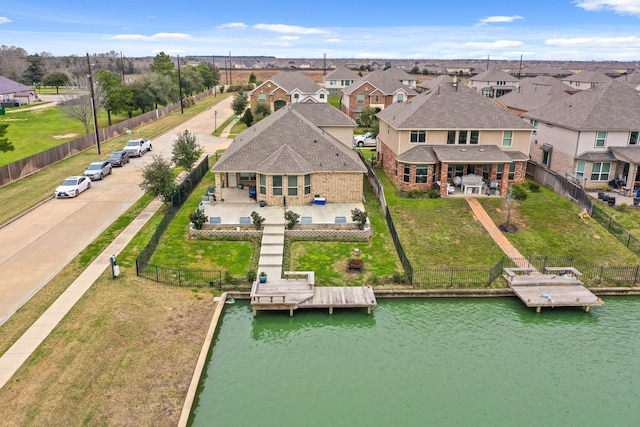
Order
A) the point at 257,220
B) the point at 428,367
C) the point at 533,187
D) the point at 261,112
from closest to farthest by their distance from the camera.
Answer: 1. the point at 428,367
2. the point at 257,220
3. the point at 533,187
4. the point at 261,112

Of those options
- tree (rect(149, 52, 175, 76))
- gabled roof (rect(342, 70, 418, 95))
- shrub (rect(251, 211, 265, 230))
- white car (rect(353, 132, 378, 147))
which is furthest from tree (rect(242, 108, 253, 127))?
tree (rect(149, 52, 175, 76))

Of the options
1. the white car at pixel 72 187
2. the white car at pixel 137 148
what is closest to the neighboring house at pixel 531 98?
the white car at pixel 137 148

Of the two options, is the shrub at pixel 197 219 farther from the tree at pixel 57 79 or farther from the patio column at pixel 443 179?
the tree at pixel 57 79

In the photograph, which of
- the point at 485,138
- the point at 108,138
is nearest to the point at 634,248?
the point at 485,138

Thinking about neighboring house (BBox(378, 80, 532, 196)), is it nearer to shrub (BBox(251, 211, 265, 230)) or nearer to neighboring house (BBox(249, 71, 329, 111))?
shrub (BBox(251, 211, 265, 230))

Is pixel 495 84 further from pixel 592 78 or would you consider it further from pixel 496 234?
pixel 496 234

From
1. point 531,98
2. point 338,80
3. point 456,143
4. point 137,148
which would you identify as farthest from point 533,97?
point 338,80
